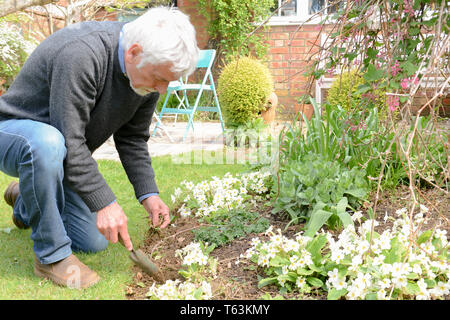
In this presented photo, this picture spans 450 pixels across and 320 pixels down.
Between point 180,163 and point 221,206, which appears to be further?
point 180,163

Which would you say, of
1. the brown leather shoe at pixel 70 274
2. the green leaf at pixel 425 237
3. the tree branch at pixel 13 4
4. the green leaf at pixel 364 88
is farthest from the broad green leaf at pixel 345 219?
the tree branch at pixel 13 4

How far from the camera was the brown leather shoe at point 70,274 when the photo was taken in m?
1.94

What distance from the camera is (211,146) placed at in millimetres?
5371

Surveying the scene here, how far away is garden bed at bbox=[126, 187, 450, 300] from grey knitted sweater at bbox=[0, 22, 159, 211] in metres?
0.48

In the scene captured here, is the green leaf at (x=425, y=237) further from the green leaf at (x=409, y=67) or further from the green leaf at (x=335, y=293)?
the green leaf at (x=409, y=67)

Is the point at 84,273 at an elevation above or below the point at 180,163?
above

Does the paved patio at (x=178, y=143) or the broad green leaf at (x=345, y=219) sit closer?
the broad green leaf at (x=345, y=219)

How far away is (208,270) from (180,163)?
2498 mm

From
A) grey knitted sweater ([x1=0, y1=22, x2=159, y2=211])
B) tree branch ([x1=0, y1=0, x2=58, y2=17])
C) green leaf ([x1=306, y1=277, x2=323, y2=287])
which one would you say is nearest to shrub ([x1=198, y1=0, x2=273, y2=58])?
tree branch ([x1=0, y1=0, x2=58, y2=17])

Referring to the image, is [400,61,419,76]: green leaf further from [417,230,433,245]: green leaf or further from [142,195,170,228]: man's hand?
[142,195,170,228]: man's hand

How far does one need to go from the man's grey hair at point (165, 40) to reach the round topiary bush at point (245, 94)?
3560 millimetres

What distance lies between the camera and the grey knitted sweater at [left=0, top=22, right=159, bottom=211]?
1.80 m
